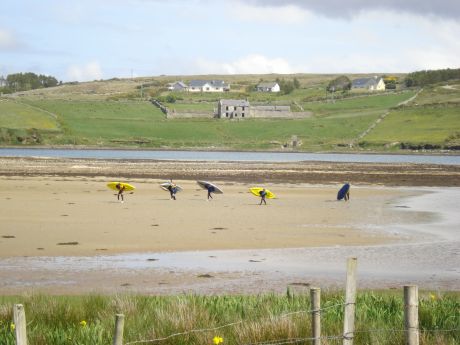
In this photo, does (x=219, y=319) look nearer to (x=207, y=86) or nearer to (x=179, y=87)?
(x=179, y=87)

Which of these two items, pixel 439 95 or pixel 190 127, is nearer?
pixel 190 127

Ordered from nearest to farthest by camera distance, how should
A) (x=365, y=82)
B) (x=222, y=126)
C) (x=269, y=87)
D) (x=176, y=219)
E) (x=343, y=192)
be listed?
(x=176, y=219) < (x=343, y=192) < (x=222, y=126) < (x=365, y=82) < (x=269, y=87)

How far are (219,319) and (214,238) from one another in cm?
1189

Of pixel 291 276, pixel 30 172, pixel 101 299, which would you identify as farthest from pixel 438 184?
pixel 101 299

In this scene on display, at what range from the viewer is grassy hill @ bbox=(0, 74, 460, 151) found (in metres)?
104

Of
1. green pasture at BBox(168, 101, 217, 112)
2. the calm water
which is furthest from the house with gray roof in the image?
the calm water

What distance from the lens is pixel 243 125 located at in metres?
123

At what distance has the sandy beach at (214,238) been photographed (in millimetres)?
16781

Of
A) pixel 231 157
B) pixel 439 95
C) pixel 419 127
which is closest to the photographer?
pixel 231 157

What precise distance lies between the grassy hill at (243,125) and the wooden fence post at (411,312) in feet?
308

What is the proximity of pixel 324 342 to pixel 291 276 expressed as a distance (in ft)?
25.4

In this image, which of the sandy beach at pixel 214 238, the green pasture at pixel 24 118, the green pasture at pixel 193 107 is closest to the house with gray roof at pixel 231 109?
the green pasture at pixel 193 107

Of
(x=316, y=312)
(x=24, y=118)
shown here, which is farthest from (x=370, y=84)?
(x=316, y=312)

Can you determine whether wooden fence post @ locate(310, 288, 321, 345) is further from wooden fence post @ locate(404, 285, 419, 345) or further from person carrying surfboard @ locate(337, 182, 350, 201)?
person carrying surfboard @ locate(337, 182, 350, 201)
